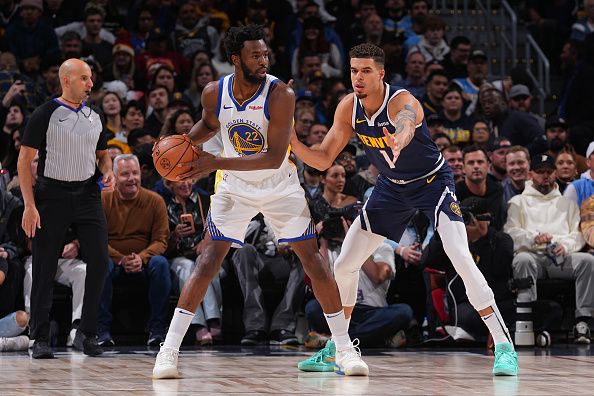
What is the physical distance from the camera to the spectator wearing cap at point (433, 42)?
12766 mm

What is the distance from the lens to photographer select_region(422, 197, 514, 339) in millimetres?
8461

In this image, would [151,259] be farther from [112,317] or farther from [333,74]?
[333,74]

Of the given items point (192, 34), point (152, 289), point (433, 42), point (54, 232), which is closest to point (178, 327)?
point (54, 232)

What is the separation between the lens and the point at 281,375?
622 centimetres

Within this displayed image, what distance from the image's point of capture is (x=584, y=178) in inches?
377

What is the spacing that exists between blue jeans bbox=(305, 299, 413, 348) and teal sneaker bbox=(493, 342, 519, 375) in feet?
7.58

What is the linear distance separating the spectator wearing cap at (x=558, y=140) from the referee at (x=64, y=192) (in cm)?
515

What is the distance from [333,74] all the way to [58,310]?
5.14 metres

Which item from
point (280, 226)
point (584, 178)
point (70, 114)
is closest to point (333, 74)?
point (584, 178)

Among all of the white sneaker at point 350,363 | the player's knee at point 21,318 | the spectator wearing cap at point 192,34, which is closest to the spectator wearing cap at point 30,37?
the spectator wearing cap at point 192,34

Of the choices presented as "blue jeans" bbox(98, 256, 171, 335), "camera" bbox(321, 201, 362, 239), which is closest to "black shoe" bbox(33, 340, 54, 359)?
"blue jeans" bbox(98, 256, 171, 335)

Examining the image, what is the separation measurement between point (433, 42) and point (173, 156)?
7799 mm

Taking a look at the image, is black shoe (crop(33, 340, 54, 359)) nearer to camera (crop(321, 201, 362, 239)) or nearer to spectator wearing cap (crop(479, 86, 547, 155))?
camera (crop(321, 201, 362, 239))

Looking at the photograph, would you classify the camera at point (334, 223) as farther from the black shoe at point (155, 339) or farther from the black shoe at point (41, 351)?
the black shoe at point (41, 351)
